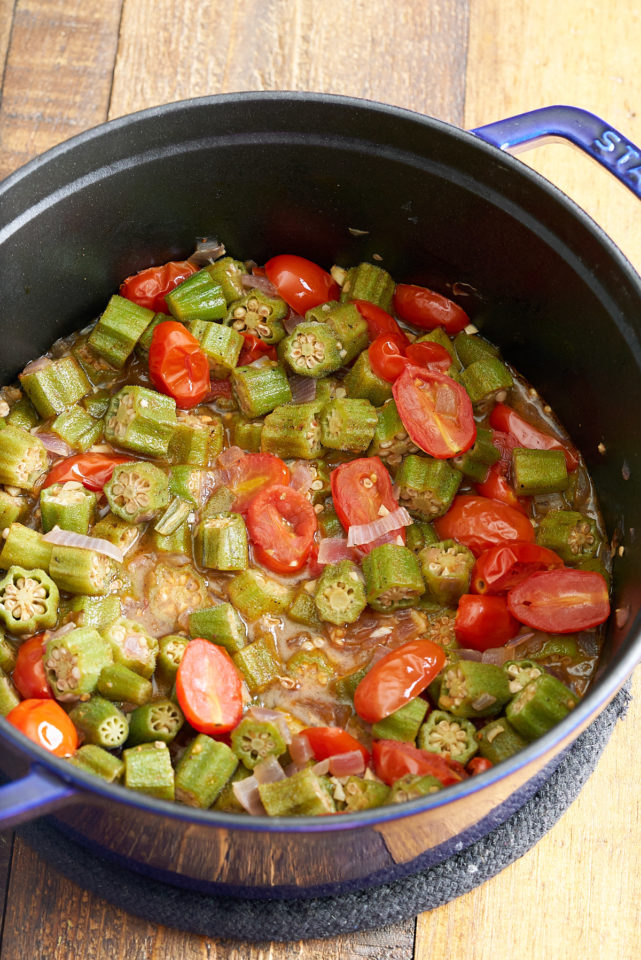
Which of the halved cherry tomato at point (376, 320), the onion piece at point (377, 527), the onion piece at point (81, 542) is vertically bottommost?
the onion piece at point (81, 542)

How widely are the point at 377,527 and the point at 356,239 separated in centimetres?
124

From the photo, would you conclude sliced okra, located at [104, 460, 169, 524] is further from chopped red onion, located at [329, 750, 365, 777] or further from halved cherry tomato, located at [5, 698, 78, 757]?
chopped red onion, located at [329, 750, 365, 777]

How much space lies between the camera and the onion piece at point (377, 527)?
12.0 feet

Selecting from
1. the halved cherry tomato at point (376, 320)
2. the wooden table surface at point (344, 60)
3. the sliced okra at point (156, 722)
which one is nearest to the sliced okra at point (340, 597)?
the sliced okra at point (156, 722)

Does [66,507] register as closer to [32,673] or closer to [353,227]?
[32,673]

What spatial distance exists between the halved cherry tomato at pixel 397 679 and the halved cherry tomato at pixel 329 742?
0.11m

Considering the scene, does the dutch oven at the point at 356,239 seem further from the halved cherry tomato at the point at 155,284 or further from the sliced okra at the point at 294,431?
the sliced okra at the point at 294,431

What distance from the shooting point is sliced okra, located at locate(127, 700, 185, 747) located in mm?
3258

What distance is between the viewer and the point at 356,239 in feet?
13.5

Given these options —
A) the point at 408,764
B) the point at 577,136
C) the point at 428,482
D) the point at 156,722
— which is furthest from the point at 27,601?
the point at 577,136

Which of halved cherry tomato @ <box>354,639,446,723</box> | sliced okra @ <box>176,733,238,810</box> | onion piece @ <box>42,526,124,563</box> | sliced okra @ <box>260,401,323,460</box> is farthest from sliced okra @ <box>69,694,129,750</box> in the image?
sliced okra @ <box>260,401,323,460</box>

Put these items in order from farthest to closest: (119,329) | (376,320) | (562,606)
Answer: (376,320)
(119,329)
(562,606)

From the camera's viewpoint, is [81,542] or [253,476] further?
[253,476]

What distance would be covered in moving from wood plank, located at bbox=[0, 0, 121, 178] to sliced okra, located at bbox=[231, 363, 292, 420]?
5.00 feet
